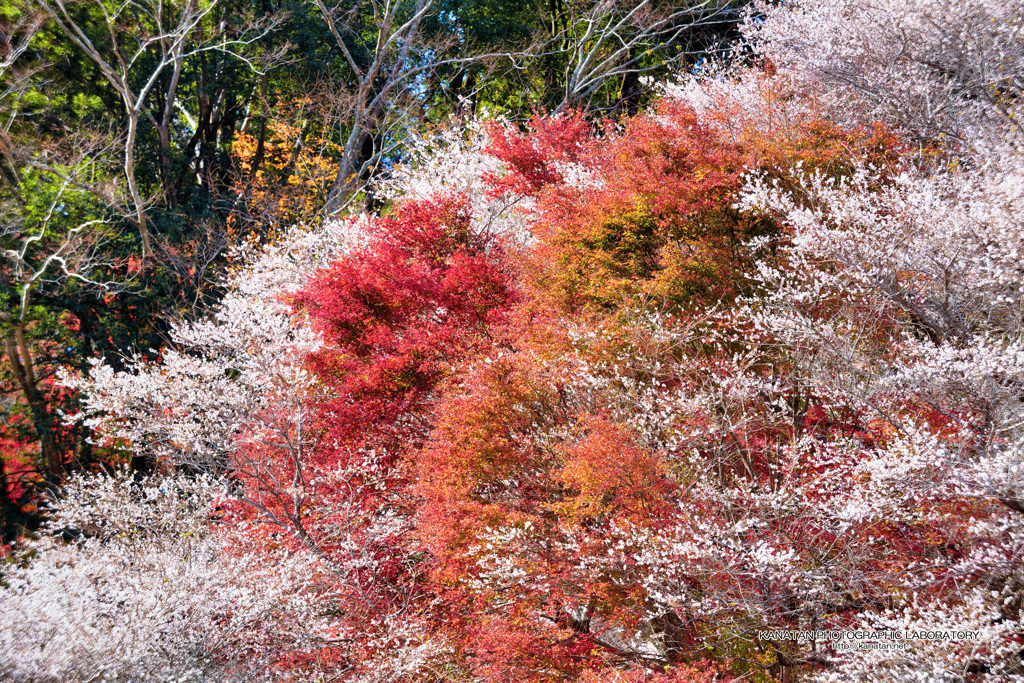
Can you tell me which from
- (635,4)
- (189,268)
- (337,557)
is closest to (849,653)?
(337,557)

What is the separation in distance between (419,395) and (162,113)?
13304mm

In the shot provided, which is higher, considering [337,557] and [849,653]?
[849,653]

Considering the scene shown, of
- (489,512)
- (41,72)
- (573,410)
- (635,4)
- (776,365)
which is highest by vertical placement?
(635,4)

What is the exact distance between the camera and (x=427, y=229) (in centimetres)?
1060

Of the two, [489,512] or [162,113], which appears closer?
[489,512]

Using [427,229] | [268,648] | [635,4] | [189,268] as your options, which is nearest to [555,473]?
[268,648]

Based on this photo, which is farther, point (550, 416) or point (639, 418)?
point (550, 416)

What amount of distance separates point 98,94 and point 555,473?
15.8 metres

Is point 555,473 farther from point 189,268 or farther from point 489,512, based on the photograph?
point 189,268

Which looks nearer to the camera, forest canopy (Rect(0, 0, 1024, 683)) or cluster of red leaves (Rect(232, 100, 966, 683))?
forest canopy (Rect(0, 0, 1024, 683))

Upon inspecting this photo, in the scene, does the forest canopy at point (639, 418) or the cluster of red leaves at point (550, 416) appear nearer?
the forest canopy at point (639, 418)

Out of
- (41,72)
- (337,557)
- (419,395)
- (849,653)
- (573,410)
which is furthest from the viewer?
(41,72)

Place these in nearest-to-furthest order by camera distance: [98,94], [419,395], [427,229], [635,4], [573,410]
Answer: [573,410] < [419,395] < [427,229] < [98,94] < [635,4]

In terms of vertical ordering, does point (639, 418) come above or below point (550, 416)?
above
